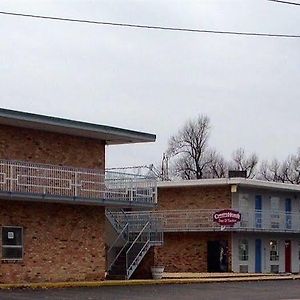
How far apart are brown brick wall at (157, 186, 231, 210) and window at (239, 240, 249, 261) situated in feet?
8.12

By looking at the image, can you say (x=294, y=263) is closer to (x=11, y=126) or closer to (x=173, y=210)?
(x=173, y=210)

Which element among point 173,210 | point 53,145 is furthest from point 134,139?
point 173,210

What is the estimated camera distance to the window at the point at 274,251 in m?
51.5

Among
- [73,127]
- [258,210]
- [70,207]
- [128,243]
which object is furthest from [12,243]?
[258,210]

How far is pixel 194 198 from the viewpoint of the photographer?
4941 cm

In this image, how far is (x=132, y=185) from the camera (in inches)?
1399

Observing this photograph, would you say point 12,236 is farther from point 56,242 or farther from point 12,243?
point 56,242

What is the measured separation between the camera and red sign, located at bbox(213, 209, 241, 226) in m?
45.6

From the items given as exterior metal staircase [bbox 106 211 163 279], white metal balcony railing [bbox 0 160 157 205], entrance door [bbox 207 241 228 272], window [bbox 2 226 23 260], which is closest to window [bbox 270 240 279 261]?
entrance door [bbox 207 241 228 272]

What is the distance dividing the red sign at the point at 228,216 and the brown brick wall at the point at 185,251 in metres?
2.27

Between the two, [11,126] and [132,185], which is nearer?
[11,126]

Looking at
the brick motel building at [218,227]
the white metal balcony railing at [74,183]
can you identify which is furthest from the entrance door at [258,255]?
the white metal balcony railing at [74,183]

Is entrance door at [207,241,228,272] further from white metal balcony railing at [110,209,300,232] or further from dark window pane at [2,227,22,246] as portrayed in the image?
dark window pane at [2,227,22,246]

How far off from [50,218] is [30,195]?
280 centimetres
